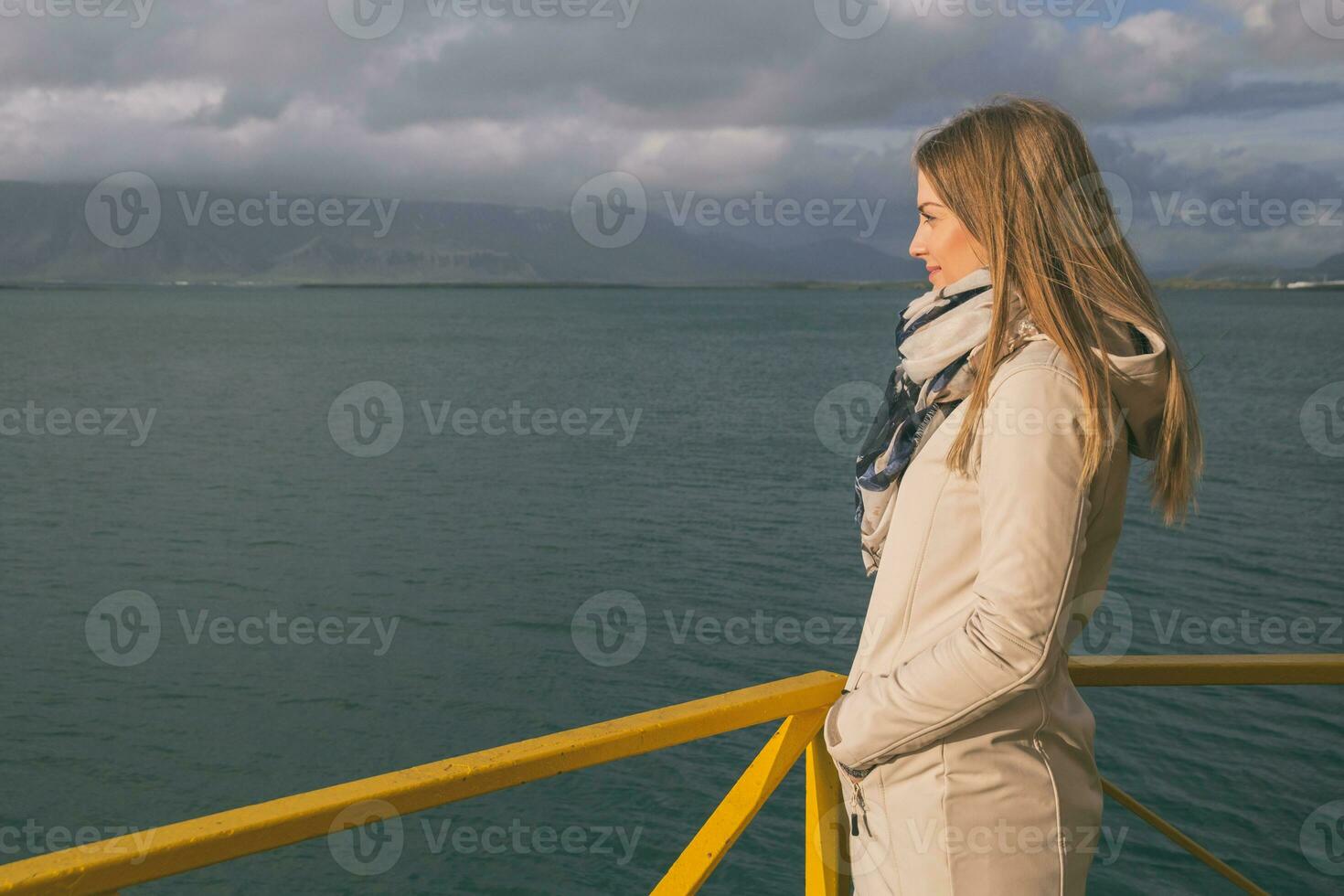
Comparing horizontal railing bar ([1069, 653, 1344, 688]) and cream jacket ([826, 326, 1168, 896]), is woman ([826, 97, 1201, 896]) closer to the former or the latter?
cream jacket ([826, 326, 1168, 896])

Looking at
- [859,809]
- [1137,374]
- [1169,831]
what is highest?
[1137,374]

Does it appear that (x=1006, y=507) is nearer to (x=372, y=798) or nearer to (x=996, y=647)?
(x=996, y=647)

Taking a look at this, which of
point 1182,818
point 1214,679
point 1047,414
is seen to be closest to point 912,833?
point 1047,414

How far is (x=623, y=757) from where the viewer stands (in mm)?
2061

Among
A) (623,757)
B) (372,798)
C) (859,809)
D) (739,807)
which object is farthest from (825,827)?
(372,798)

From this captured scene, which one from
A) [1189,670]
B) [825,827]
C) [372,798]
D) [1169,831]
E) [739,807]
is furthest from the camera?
[1169,831]

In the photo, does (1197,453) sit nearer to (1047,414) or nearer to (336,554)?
(1047,414)

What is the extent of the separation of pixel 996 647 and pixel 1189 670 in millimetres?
1129

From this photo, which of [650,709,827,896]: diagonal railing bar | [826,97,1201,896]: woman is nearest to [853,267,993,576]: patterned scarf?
[826,97,1201,896]: woman

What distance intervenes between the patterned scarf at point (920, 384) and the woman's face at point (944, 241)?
0.10ft

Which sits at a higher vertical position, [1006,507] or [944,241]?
[944,241]

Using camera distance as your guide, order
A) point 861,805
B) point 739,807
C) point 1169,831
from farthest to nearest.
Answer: point 1169,831
point 739,807
point 861,805

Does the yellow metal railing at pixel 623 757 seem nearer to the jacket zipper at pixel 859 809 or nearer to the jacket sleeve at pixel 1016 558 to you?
the jacket zipper at pixel 859 809

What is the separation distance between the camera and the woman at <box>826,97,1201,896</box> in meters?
1.76
